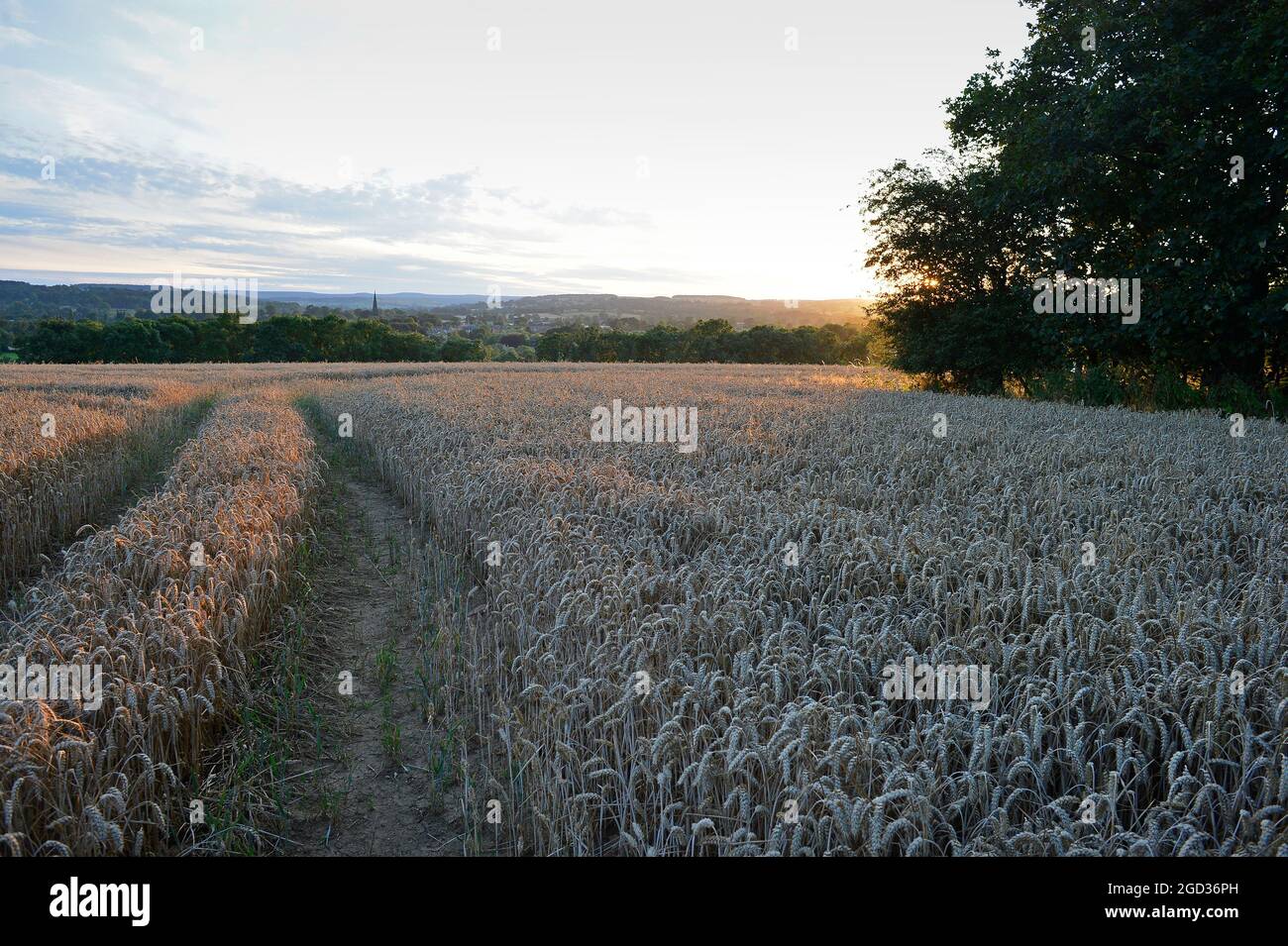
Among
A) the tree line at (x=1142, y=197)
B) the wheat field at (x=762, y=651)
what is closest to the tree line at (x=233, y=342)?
the tree line at (x=1142, y=197)

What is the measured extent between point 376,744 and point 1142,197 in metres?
21.8

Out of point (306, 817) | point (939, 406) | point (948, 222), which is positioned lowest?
point (306, 817)

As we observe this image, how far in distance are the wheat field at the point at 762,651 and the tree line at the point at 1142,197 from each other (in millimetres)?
10372

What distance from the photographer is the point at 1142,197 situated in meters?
18.3

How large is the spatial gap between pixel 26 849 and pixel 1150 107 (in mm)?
22469

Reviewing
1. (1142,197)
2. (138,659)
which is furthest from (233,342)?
(138,659)

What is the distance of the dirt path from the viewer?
3576 mm

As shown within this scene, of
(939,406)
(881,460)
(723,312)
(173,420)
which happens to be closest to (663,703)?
(881,460)

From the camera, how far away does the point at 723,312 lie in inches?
3578

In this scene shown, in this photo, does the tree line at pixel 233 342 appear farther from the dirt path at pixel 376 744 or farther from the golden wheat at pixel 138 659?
the golden wheat at pixel 138 659

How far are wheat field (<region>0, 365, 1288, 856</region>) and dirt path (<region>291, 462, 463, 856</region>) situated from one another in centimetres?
19

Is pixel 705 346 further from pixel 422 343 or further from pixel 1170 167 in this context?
pixel 1170 167

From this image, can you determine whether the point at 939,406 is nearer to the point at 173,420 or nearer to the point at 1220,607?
the point at 1220,607
